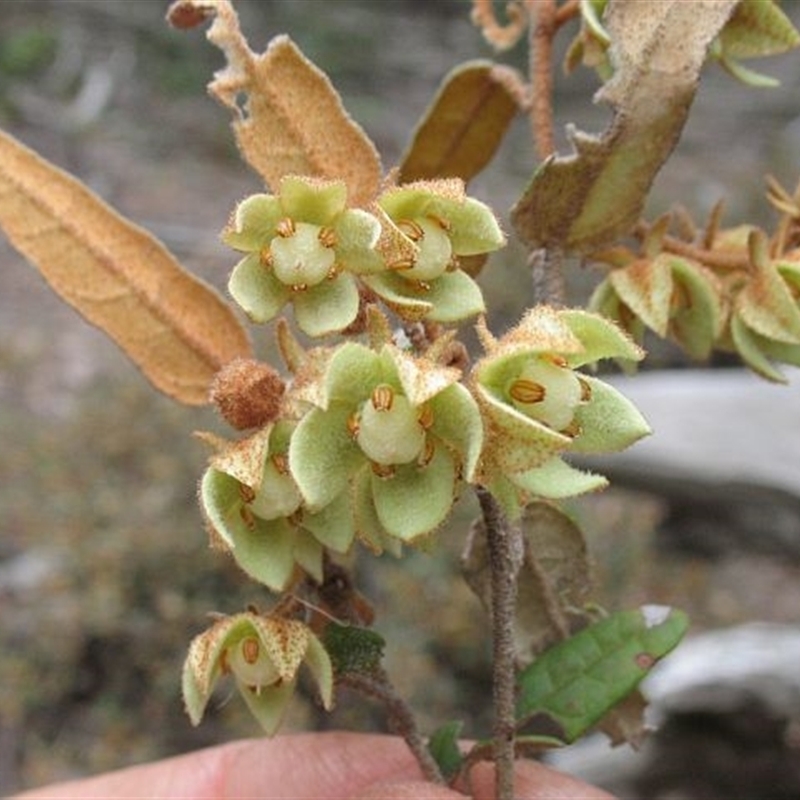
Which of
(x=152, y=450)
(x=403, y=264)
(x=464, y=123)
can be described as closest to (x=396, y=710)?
(x=403, y=264)

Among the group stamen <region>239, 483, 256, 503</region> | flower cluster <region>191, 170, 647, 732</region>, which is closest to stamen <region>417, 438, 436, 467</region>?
flower cluster <region>191, 170, 647, 732</region>

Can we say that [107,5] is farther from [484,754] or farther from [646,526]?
[484,754]

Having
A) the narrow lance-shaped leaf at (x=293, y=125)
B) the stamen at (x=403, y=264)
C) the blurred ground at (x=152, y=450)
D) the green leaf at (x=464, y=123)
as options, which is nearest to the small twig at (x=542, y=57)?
the green leaf at (x=464, y=123)

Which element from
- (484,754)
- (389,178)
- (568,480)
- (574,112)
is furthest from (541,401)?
(574,112)

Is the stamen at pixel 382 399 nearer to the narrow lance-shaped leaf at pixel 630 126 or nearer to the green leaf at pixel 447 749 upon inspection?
the narrow lance-shaped leaf at pixel 630 126

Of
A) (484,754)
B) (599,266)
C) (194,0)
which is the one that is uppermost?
(194,0)

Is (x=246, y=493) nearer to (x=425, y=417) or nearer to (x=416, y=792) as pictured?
(x=425, y=417)
